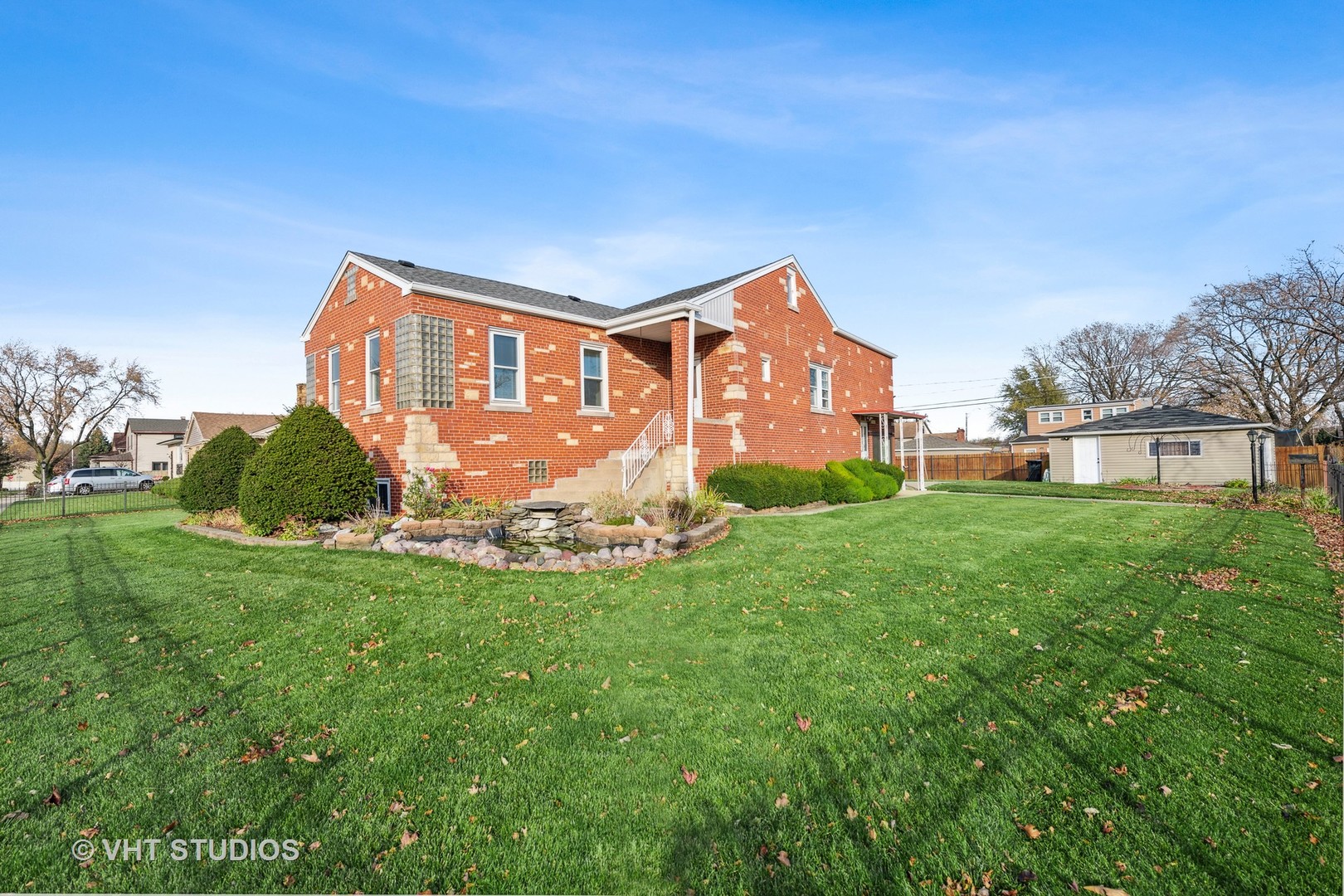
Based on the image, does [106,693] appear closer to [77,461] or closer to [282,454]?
[282,454]

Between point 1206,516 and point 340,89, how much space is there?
19821 mm

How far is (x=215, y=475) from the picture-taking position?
12586mm

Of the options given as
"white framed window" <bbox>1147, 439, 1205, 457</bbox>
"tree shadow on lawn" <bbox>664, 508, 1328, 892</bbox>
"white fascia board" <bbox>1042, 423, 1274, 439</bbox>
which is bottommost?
"tree shadow on lawn" <bbox>664, 508, 1328, 892</bbox>

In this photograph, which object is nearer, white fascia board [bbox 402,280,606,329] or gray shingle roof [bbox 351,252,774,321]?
white fascia board [bbox 402,280,606,329]

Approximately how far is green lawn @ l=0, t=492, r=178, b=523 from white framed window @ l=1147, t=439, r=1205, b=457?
39891mm

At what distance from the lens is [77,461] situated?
53.8m

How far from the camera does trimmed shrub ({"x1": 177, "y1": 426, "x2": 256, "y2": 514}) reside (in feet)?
41.2

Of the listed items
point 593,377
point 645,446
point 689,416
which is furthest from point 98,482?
point 689,416

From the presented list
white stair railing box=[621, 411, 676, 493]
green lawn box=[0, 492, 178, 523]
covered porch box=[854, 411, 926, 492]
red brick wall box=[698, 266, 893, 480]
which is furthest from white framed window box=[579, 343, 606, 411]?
green lawn box=[0, 492, 178, 523]

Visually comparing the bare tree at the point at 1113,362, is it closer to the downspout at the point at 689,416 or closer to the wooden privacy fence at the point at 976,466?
the wooden privacy fence at the point at 976,466

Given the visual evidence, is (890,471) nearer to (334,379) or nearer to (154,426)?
(334,379)

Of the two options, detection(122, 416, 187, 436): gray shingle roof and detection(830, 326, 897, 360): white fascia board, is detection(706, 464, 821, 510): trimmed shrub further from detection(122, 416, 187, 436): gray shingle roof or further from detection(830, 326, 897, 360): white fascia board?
detection(122, 416, 187, 436): gray shingle roof

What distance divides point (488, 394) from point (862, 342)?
15.4 meters

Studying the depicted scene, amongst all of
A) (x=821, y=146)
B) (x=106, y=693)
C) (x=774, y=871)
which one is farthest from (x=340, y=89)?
(x=774, y=871)
